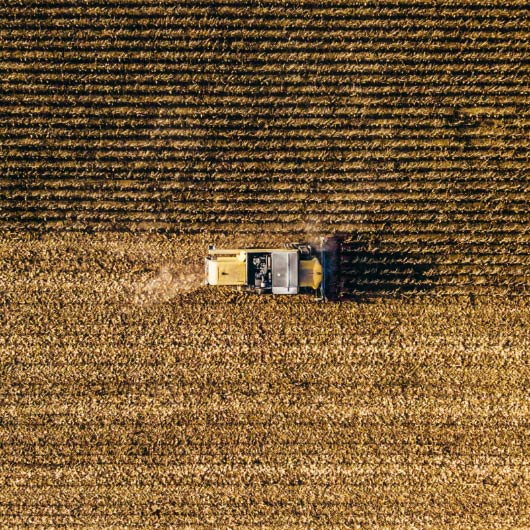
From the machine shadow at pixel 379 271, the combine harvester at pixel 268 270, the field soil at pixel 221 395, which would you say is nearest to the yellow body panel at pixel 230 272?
the combine harvester at pixel 268 270

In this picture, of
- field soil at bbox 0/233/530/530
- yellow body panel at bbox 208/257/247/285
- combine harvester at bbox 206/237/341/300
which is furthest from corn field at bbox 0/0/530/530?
yellow body panel at bbox 208/257/247/285

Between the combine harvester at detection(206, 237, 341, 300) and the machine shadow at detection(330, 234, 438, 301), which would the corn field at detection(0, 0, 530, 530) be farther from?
the combine harvester at detection(206, 237, 341, 300)

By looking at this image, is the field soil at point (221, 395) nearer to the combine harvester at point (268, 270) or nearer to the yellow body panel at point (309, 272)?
the combine harvester at point (268, 270)

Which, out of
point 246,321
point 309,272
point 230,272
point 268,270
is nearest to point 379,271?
point 309,272

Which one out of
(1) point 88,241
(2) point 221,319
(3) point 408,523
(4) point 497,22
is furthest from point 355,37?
(3) point 408,523

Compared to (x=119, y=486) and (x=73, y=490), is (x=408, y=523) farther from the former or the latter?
(x=73, y=490)

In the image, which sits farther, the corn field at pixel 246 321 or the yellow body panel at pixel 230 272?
the corn field at pixel 246 321
